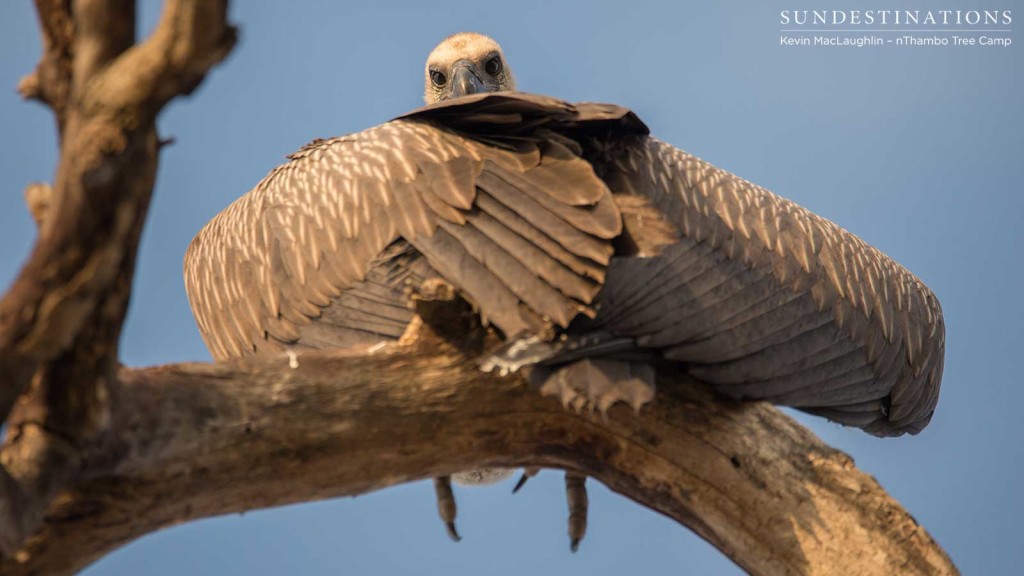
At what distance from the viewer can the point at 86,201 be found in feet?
8.07

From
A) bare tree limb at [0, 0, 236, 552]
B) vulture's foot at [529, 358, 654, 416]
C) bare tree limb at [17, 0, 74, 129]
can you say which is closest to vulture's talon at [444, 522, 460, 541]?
vulture's foot at [529, 358, 654, 416]

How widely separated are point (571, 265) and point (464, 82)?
Answer: 3246mm

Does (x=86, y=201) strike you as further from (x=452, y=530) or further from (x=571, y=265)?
(x=452, y=530)

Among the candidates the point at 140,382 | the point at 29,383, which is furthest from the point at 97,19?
the point at 140,382

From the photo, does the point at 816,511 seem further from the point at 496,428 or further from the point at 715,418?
the point at 496,428

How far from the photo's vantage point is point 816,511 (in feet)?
13.8

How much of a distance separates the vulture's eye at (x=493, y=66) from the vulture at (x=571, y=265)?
2931mm

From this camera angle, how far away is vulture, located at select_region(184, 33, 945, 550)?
11.4ft

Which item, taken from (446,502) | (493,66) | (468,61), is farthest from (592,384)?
(493,66)

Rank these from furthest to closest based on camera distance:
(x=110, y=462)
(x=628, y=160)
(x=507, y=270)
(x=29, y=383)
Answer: (x=628, y=160)
(x=507, y=270)
(x=110, y=462)
(x=29, y=383)

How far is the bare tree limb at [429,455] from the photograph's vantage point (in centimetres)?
328

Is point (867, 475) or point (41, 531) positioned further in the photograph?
point (867, 475)

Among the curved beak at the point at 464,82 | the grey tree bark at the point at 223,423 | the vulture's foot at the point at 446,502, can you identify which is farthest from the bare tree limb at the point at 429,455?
the curved beak at the point at 464,82

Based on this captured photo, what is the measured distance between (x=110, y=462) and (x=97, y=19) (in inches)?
51.0
